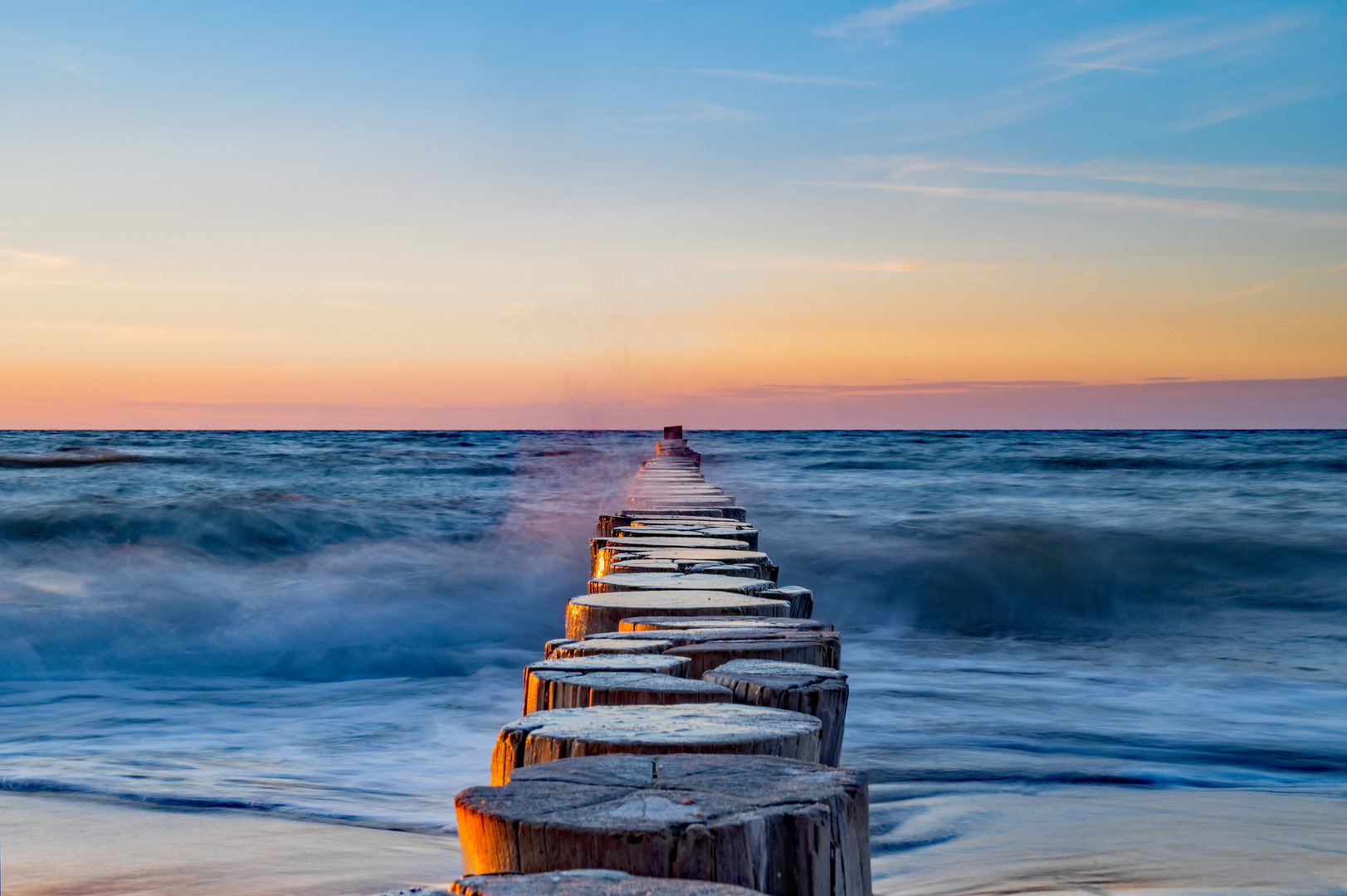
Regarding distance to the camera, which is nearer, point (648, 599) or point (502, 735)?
point (502, 735)

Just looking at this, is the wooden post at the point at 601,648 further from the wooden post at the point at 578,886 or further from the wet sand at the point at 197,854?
the wet sand at the point at 197,854

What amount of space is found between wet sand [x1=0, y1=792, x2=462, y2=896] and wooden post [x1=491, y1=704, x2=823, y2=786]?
2.23 metres

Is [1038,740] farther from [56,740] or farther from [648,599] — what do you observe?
[56,740]

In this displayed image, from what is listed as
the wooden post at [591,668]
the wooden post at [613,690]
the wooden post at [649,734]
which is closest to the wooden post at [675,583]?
the wooden post at [591,668]

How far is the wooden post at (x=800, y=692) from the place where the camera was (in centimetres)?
180

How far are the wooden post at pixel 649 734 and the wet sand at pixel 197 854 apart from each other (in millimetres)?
2225

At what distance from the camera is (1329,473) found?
2691 centimetres

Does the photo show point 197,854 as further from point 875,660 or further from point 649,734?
point 875,660

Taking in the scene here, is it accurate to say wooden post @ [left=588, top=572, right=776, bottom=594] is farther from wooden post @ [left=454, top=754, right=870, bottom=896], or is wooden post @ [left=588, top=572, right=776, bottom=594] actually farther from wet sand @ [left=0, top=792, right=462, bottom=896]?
wooden post @ [left=454, top=754, right=870, bottom=896]

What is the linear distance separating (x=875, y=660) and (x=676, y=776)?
24.7 ft

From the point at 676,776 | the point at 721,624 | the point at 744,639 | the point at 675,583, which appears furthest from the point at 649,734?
the point at 675,583

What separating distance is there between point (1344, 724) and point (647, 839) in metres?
7.08

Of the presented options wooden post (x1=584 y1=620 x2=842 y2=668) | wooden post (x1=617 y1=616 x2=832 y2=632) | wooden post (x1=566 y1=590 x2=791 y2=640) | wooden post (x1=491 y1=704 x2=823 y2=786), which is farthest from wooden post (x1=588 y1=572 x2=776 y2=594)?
wooden post (x1=491 y1=704 x2=823 y2=786)

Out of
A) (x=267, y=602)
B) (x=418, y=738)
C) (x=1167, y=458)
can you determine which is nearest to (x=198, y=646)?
(x=267, y=602)
